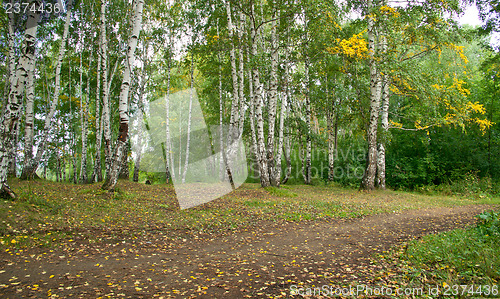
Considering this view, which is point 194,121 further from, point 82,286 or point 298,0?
point 82,286

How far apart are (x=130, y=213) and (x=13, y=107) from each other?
4.13m

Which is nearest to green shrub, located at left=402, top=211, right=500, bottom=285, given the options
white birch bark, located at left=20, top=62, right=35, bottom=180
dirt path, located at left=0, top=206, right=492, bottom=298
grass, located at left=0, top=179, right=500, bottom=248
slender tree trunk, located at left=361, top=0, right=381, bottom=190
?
dirt path, located at left=0, top=206, right=492, bottom=298

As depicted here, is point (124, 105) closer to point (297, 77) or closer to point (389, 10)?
point (389, 10)

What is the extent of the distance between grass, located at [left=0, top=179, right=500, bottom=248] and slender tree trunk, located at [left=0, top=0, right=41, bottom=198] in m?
0.73

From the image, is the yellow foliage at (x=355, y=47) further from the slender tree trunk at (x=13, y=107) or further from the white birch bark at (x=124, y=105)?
the slender tree trunk at (x=13, y=107)

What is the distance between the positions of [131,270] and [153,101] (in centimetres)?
2834

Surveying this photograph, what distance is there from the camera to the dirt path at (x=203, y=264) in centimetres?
375

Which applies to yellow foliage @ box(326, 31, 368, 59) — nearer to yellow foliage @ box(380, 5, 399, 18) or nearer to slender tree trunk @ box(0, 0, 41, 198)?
yellow foliage @ box(380, 5, 399, 18)

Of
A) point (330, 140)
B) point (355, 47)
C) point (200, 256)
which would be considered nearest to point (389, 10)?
point (355, 47)

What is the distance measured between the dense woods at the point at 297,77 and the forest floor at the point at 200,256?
2741mm

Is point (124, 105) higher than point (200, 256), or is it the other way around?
point (124, 105)

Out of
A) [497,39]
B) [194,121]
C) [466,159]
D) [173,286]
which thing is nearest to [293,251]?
[173,286]

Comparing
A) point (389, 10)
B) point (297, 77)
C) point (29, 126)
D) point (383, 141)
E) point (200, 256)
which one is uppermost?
point (389, 10)

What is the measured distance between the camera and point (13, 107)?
7051 millimetres
